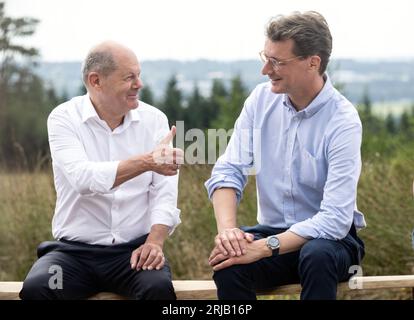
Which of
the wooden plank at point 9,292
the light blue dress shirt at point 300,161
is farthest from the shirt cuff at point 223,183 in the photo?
the wooden plank at point 9,292

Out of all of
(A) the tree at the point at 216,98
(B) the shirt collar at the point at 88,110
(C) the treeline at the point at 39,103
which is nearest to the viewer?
(B) the shirt collar at the point at 88,110

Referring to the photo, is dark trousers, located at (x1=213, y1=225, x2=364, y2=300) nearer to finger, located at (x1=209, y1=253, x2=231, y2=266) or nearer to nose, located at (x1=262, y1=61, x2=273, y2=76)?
finger, located at (x1=209, y1=253, x2=231, y2=266)

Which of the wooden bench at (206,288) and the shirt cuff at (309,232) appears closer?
the shirt cuff at (309,232)

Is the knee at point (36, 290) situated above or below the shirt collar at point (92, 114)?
below

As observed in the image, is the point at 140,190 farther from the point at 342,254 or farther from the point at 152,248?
the point at 342,254

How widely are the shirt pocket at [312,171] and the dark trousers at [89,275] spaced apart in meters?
0.70

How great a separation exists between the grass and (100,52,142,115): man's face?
200 centimetres

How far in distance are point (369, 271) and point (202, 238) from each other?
1.10 meters

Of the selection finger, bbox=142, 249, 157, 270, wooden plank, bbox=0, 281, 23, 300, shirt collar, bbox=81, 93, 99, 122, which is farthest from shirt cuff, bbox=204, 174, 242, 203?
wooden plank, bbox=0, 281, 23, 300

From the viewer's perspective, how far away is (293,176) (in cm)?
371

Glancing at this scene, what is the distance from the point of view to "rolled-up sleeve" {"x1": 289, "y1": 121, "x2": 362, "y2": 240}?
11.5 ft

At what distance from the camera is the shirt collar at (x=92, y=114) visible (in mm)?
3814

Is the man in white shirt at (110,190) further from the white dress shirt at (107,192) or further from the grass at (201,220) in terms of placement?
the grass at (201,220)
